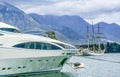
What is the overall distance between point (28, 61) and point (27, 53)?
1317 millimetres

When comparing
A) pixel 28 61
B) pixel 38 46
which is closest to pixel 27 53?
pixel 28 61

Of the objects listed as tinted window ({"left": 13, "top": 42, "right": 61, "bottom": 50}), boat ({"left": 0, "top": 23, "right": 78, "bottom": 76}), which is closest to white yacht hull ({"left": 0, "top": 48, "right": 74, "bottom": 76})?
boat ({"left": 0, "top": 23, "right": 78, "bottom": 76})

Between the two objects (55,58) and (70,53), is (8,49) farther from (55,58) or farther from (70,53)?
(70,53)

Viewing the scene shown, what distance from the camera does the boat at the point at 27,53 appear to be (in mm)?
41688

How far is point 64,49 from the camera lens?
161ft

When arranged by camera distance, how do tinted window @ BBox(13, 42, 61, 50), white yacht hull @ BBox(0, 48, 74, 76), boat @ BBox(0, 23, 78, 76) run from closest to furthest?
white yacht hull @ BBox(0, 48, 74, 76), boat @ BBox(0, 23, 78, 76), tinted window @ BBox(13, 42, 61, 50)

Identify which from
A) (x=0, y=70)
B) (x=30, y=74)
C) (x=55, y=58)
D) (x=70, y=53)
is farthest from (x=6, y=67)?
(x=70, y=53)

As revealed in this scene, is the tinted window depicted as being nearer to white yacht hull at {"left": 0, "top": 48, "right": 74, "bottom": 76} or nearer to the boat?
the boat

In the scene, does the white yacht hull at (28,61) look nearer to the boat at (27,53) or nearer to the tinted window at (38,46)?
the boat at (27,53)

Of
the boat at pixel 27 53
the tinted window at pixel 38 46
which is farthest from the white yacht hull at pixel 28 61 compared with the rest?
the tinted window at pixel 38 46

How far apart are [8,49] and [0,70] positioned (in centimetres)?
267

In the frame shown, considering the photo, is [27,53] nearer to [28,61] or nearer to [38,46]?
[28,61]

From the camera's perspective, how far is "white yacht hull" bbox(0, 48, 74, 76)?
41531 mm

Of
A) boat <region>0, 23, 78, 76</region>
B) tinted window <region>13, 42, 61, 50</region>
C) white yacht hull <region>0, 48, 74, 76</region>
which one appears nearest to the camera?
white yacht hull <region>0, 48, 74, 76</region>
